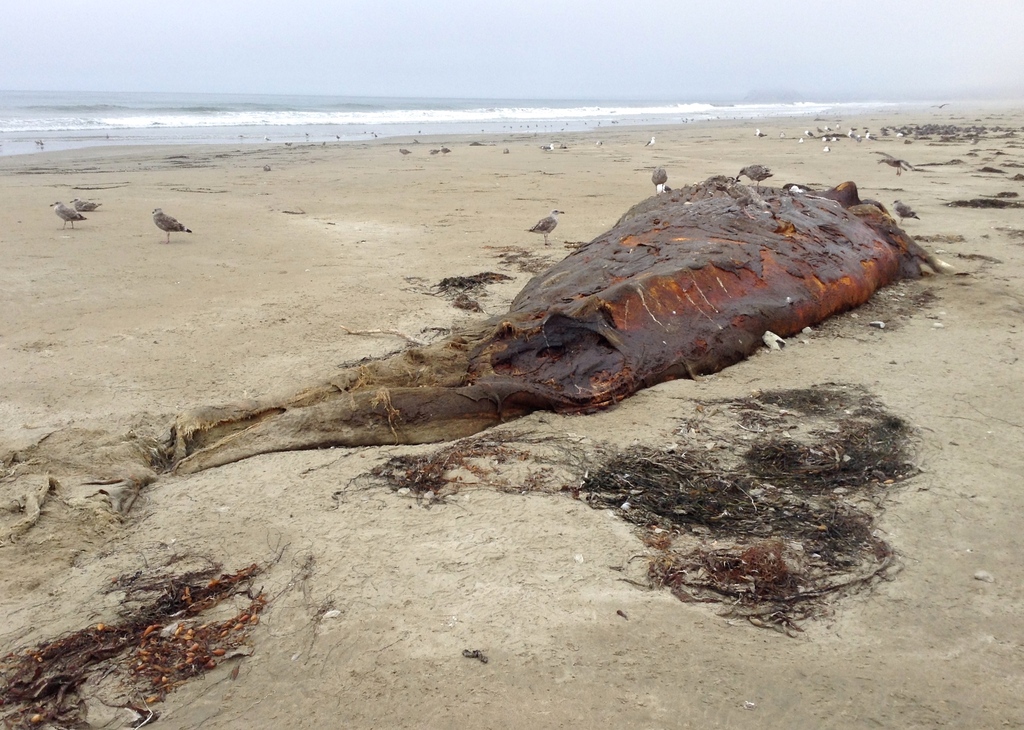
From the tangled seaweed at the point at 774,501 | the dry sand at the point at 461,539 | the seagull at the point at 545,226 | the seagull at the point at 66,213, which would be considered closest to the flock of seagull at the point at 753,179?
the seagull at the point at 545,226

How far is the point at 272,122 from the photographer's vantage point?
4184 centimetres

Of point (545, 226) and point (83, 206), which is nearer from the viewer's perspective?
point (545, 226)

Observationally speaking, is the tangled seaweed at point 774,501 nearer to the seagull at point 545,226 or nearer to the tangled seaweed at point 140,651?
the tangled seaweed at point 140,651

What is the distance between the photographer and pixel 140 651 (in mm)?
2322

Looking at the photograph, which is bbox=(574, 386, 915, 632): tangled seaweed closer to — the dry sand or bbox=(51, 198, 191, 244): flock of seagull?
the dry sand

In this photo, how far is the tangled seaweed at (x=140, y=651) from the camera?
7.02 ft

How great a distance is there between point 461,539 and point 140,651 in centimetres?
120

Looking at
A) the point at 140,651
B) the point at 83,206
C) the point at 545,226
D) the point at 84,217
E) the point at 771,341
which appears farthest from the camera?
the point at 83,206

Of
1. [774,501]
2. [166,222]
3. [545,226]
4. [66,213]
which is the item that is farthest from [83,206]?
[774,501]

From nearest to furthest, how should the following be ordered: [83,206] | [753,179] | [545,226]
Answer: [545,226] → [83,206] → [753,179]

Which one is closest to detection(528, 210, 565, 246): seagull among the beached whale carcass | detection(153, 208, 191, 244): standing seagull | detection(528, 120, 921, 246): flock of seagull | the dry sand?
detection(528, 120, 921, 246): flock of seagull

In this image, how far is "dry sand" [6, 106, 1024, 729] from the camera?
6.93ft

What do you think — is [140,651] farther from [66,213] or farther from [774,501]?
[66,213]

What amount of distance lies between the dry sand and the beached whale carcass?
19 cm
